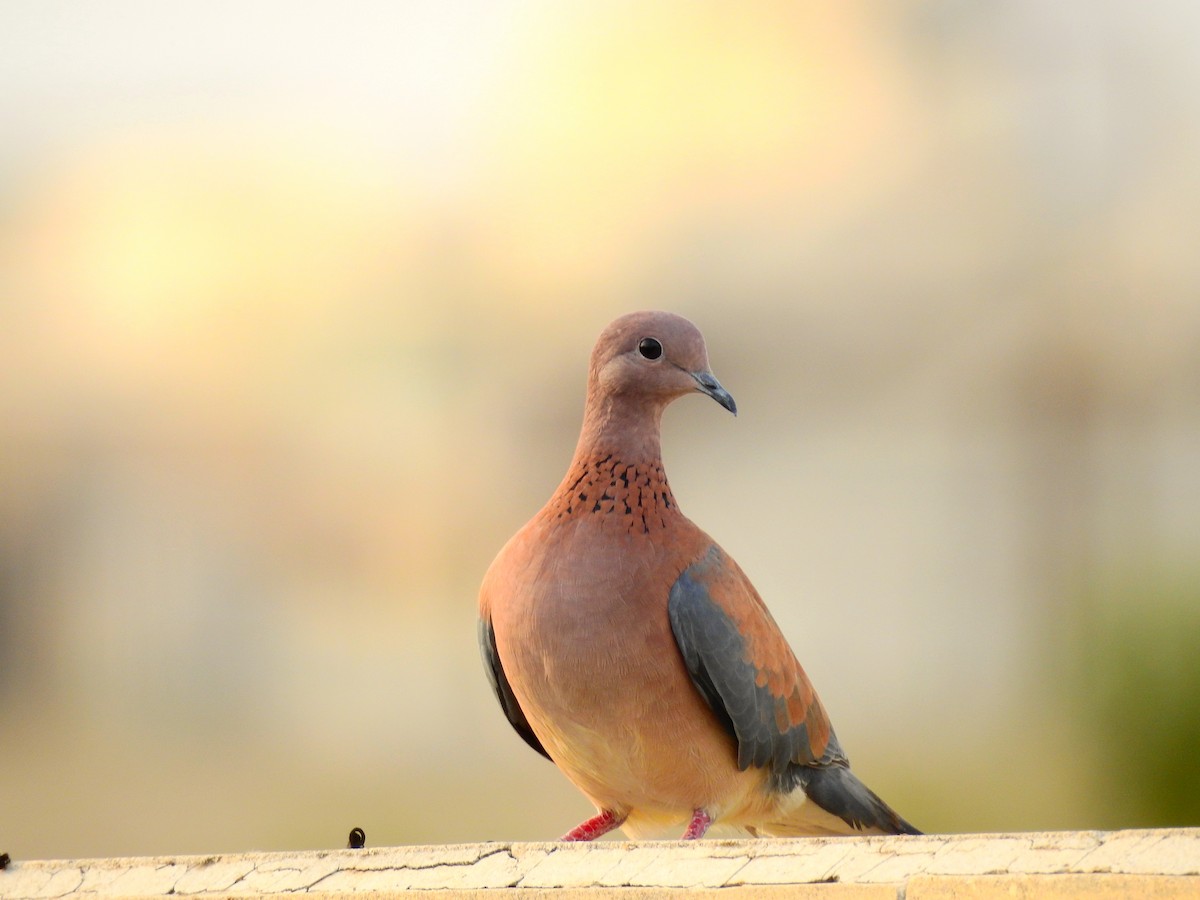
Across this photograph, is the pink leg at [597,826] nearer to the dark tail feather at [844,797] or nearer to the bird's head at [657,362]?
the dark tail feather at [844,797]

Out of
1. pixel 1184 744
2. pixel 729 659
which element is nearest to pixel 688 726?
pixel 729 659

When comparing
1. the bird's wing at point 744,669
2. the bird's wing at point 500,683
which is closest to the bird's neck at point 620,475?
the bird's wing at point 744,669

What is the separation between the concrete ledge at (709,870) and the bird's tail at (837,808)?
74 cm

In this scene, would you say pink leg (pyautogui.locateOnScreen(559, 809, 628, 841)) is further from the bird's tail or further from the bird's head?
the bird's head

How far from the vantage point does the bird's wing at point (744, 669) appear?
1.89 meters

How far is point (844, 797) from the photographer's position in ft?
6.94

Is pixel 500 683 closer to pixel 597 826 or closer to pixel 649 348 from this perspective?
pixel 597 826

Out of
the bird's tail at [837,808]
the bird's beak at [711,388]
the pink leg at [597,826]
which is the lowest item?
the bird's tail at [837,808]

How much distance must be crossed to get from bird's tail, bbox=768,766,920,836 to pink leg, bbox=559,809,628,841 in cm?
29

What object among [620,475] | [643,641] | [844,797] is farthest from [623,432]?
[844,797]

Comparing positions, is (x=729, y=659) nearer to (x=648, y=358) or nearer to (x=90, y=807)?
(x=648, y=358)

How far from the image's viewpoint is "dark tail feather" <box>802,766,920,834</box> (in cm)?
211

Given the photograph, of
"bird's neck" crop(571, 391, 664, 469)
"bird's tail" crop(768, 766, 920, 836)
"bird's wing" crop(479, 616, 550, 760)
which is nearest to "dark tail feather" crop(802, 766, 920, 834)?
"bird's tail" crop(768, 766, 920, 836)

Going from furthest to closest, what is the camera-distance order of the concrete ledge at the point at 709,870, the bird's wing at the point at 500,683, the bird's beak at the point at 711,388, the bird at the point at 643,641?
the bird's wing at the point at 500,683
the bird's beak at the point at 711,388
the bird at the point at 643,641
the concrete ledge at the point at 709,870
